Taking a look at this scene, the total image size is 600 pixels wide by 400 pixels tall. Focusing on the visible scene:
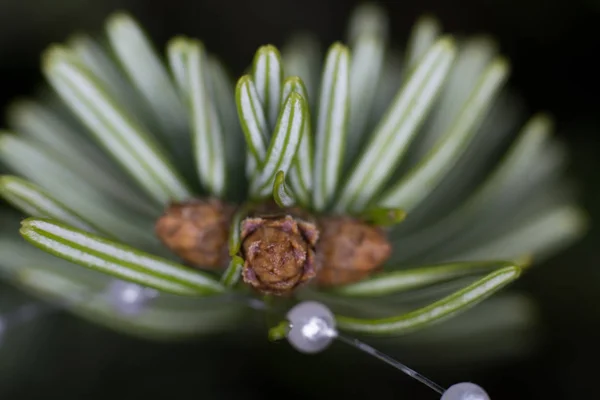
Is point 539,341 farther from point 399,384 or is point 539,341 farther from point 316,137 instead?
point 316,137

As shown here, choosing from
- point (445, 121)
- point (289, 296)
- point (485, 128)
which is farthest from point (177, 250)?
point (485, 128)

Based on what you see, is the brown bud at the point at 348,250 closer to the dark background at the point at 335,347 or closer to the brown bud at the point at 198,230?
the brown bud at the point at 198,230

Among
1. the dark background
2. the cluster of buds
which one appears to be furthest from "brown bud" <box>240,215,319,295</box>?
the dark background

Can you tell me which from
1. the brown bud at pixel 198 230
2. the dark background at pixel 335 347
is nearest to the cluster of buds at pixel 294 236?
the brown bud at pixel 198 230

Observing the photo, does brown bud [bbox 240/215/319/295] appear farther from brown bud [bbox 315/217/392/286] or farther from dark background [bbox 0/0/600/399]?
dark background [bbox 0/0/600/399]

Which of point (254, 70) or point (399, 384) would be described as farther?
point (399, 384)

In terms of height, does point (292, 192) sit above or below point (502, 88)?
below

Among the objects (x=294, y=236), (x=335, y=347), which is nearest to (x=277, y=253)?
(x=294, y=236)

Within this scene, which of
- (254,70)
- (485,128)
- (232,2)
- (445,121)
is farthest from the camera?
(232,2)
